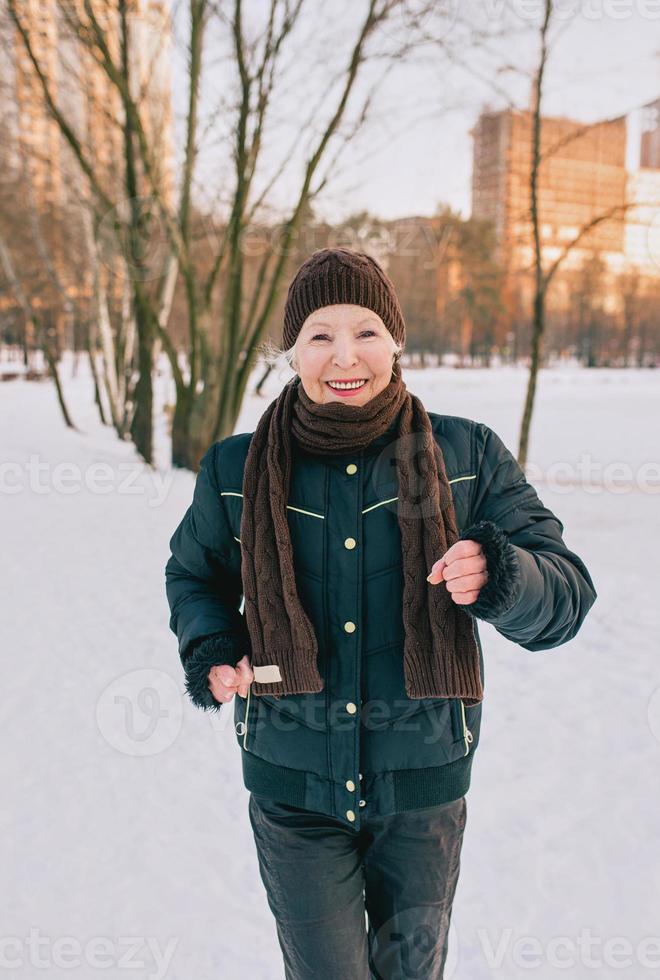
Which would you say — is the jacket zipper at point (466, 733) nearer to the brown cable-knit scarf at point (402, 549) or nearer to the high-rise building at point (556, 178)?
the brown cable-knit scarf at point (402, 549)

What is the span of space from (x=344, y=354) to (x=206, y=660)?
774mm

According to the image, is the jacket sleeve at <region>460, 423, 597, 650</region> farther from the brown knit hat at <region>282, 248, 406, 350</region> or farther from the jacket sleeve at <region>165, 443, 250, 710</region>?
the jacket sleeve at <region>165, 443, 250, 710</region>

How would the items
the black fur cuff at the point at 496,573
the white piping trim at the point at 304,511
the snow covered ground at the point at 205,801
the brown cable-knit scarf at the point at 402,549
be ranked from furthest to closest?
the snow covered ground at the point at 205,801
the white piping trim at the point at 304,511
the brown cable-knit scarf at the point at 402,549
the black fur cuff at the point at 496,573

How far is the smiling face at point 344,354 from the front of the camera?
175cm

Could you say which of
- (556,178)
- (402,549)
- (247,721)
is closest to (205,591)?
(247,721)

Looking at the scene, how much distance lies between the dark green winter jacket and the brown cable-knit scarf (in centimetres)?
5

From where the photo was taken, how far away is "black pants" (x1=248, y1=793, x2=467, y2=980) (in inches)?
67.4

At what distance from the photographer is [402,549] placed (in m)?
1.72

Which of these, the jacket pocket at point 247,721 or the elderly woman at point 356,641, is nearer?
the elderly woman at point 356,641

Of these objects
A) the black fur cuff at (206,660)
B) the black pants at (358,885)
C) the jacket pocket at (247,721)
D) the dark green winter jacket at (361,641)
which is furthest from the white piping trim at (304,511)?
the black pants at (358,885)

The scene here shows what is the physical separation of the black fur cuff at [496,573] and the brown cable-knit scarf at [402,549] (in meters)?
0.21

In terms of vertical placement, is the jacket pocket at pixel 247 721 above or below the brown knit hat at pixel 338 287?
below

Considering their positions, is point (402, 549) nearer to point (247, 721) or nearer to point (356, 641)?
point (356, 641)

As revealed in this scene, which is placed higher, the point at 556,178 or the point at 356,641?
the point at 556,178
